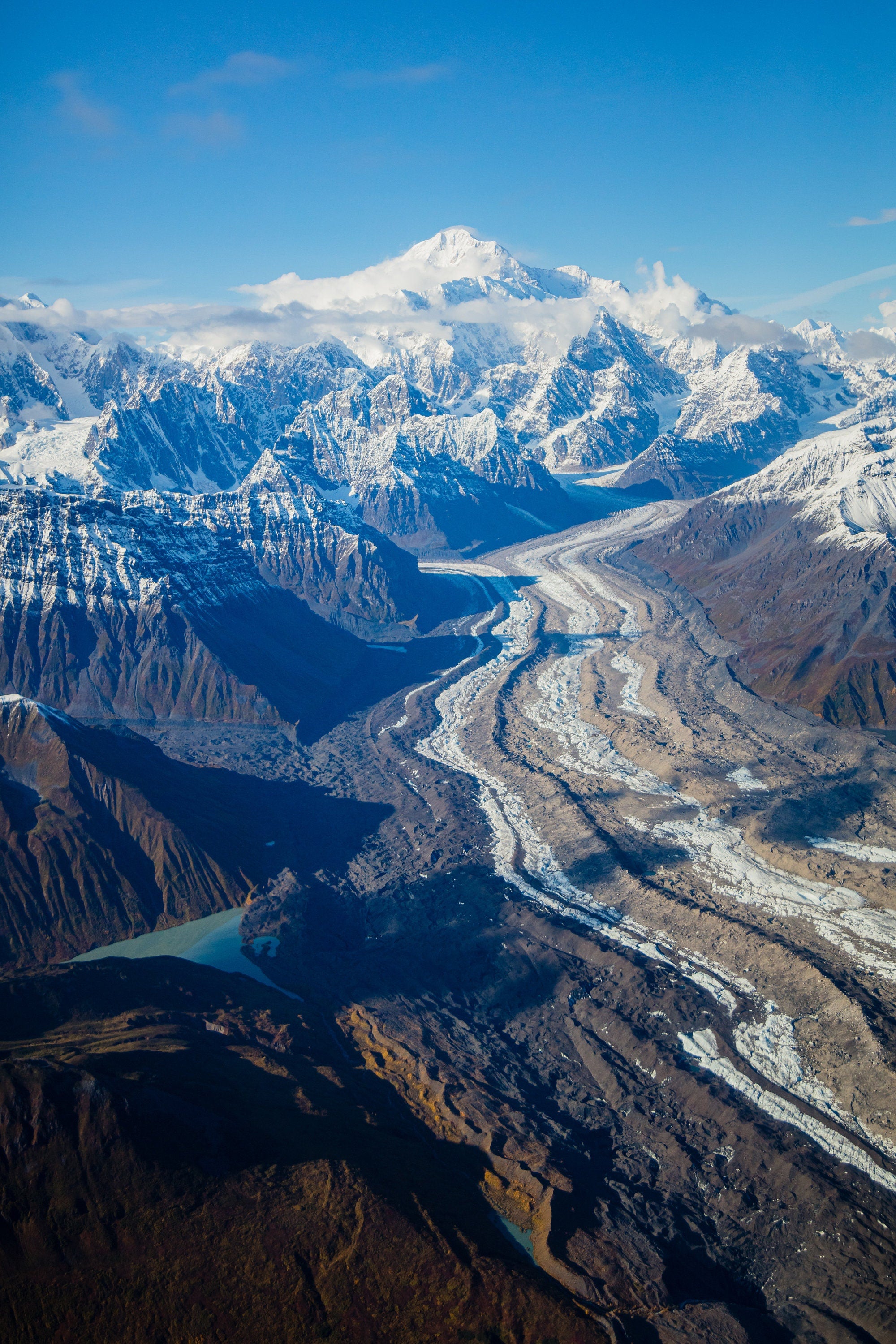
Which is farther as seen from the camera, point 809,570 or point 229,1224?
point 809,570

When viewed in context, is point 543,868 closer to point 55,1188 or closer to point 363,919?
point 363,919

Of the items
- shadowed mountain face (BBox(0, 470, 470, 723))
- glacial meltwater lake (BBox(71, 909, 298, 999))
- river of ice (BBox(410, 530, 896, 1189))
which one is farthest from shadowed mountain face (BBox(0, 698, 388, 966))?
shadowed mountain face (BBox(0, 470, 470, 723))

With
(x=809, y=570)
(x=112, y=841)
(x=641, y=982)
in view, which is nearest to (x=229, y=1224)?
(x=641, y=982)

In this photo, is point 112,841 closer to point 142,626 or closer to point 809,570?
point 142,626

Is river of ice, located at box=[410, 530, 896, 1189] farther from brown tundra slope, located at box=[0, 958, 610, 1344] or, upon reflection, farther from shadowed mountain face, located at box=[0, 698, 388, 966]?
shadowed mountain face, located at box=[0, 698, 388, 966]

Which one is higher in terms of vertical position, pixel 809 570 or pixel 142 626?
pixel 809 570

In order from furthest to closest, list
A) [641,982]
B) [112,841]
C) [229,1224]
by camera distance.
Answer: [112,841] < [641,982] < [229,1224]

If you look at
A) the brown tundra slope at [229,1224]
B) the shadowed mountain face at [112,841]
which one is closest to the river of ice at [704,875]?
the brown tundra slope at [229,1224]

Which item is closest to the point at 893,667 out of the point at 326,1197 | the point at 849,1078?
the point at 849,1078
